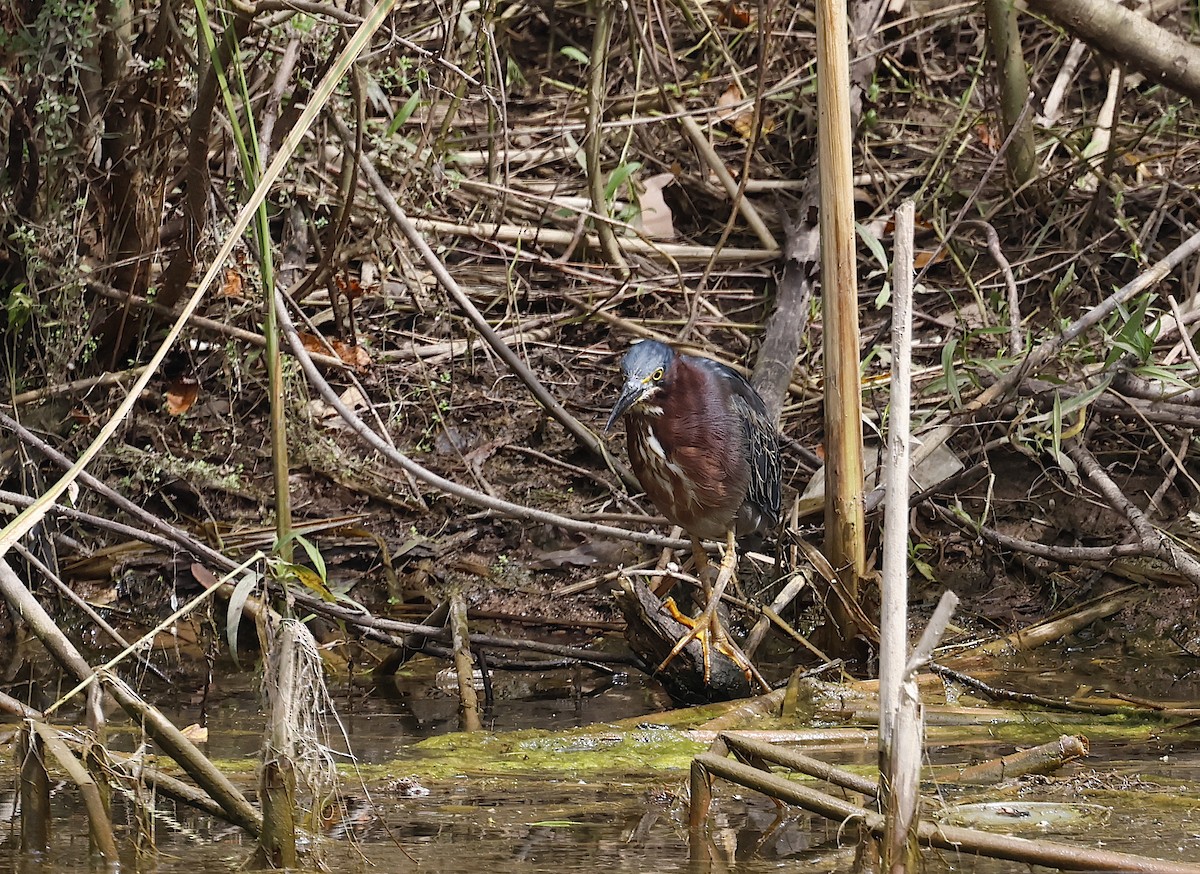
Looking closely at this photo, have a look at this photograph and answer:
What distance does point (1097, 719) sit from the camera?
3830mm

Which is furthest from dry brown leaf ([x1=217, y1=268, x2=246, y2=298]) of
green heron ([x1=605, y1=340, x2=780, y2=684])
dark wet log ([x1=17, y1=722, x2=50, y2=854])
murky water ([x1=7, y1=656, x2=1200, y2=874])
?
dark wet log ([x1=17, y1=722, x2=50, y2=854])

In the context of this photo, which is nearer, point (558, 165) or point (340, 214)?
point (340, 214)

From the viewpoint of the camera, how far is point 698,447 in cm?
460

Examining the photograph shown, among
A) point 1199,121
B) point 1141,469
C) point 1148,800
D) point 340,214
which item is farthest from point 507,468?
point 1199,121

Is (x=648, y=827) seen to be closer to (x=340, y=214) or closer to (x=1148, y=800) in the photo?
(x=1148, y=800)

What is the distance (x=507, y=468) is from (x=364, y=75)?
1.99 metres

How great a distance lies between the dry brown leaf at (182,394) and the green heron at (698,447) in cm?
200

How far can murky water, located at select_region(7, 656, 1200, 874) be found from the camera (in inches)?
107

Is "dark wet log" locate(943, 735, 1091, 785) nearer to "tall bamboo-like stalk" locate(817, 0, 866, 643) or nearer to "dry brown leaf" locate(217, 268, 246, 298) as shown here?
"tall bamboo-like stalk" locate(817, 0, 866, 643)

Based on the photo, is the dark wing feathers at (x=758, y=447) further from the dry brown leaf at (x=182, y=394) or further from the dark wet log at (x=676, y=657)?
the dry brown leaf at (x=182, y=394)

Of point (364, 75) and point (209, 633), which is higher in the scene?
point (364, 75)

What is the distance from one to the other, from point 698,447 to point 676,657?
84cm

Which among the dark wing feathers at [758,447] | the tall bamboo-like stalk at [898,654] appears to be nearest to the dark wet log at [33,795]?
the tall bamboo-like stalk at [898,654]

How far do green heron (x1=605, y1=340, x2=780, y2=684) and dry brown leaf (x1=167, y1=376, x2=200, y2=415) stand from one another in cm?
200
